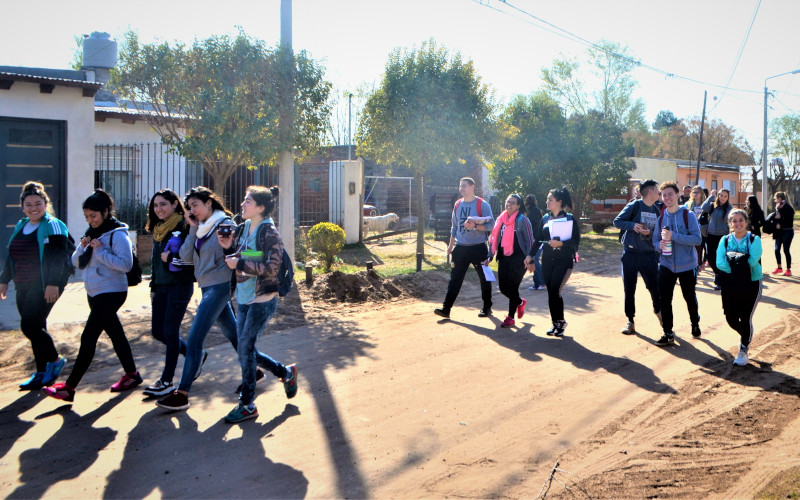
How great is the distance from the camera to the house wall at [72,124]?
12.0m

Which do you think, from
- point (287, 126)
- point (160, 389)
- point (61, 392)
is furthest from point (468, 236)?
point (61, 392)

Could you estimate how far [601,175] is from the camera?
2341 cm

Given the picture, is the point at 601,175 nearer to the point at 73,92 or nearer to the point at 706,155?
the point at 73,92

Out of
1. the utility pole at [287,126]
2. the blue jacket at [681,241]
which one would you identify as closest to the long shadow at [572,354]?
the blue jacket at [681,241]

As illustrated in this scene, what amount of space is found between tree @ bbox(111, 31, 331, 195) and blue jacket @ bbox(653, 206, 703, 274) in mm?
6004

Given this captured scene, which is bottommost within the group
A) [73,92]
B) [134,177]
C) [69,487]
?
[69,487]

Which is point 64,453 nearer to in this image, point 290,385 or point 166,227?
point 290,385

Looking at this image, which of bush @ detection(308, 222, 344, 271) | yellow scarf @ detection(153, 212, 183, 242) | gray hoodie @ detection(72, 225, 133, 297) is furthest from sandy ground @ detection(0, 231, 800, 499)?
bush @ detection(308, 222, 344, 271)

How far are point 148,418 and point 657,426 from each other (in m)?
3.87

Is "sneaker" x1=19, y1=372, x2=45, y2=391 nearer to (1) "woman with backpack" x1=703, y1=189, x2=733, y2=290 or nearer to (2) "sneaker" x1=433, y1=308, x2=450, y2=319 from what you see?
(2) "sneaker" x1=433, y1=308, x2=450, y2=319

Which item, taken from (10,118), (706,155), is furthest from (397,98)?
(706,155)

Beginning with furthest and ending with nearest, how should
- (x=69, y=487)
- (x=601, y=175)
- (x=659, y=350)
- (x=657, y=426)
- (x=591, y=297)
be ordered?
(x=601, y=175)
(x=591, y=297)
(x=659, y=350)
(x=657, y=426)
(x=69, y=487)

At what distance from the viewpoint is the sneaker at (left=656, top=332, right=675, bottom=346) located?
7.75m

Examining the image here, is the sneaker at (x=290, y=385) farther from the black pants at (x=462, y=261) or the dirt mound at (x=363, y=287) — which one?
the dirt mound at (x=363, y=287)
